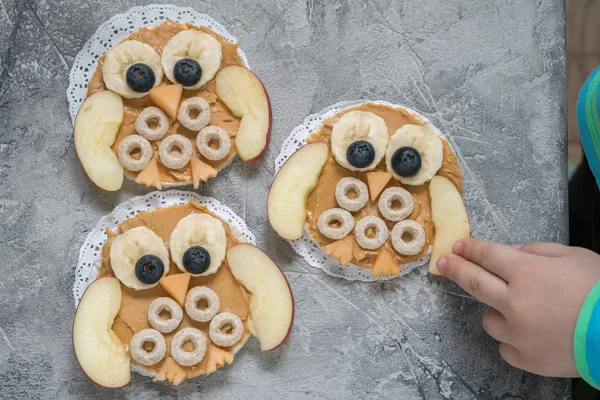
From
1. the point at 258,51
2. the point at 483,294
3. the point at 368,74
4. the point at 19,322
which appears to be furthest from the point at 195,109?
the point at 483,294

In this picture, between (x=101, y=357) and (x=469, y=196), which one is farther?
(x=469, y=196)

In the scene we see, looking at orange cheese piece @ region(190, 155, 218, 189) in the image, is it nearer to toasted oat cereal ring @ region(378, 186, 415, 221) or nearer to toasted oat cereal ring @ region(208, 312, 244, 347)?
toasted oat cereal ring @ region(208, 312, 244, 347)

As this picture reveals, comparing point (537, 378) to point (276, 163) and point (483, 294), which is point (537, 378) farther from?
point (276, 163)

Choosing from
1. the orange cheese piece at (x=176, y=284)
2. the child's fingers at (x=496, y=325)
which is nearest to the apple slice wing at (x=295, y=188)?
the orange cheese piece at (x=176, y=284)

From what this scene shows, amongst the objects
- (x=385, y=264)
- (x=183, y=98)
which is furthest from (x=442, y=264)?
(x=183, y=98)

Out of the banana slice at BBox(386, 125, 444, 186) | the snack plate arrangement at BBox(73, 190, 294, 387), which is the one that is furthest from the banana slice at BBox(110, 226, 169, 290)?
the banana slice at BBox(386, 125, 444, 186)

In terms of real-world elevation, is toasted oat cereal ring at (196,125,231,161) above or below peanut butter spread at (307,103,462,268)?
above
